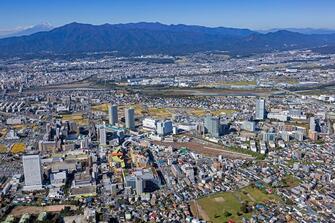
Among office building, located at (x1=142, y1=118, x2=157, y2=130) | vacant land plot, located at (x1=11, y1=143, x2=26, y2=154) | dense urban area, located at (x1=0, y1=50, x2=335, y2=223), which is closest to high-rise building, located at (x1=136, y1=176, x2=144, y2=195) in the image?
dense urban area, located at (x1=0, y1=50, x2=335, y2=223)

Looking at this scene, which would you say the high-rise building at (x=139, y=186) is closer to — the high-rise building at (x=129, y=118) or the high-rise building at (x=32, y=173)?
the high-rise building at (x=32, y=173)

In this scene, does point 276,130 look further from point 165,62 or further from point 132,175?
point 165,62

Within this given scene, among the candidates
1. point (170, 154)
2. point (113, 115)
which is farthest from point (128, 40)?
point (170, 154)

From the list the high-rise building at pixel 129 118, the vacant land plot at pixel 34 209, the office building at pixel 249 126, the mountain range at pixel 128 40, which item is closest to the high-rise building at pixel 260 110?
the office building at pixel 249 126

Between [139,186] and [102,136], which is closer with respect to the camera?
[139,186]

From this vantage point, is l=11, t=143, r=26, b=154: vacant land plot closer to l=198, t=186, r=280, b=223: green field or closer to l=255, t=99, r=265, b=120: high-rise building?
l=198, t=186, r=280, b=223: green field

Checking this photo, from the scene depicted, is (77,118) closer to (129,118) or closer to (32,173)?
(129,118)
